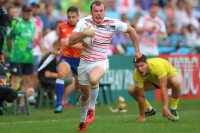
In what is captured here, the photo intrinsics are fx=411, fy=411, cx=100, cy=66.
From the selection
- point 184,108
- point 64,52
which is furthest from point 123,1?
point 64,52

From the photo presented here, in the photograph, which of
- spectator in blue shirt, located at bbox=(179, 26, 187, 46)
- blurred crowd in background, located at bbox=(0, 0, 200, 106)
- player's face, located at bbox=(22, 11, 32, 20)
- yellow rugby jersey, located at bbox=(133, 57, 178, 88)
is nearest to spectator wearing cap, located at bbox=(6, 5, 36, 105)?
player's face, located at bbox=(22, 11, 32, 20)

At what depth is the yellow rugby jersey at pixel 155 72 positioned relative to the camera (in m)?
8.70

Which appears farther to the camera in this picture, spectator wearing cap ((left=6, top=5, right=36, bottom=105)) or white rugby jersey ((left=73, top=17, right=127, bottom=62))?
spectator wearing cap ((left=6, top=5, right=36, bottom=105))

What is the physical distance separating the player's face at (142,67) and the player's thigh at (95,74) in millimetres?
1464

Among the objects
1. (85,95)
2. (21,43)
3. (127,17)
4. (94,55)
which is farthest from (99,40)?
(127,17)

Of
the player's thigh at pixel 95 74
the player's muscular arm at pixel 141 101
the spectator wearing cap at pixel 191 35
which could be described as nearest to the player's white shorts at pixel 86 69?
the player's thigh at pixel 95 74

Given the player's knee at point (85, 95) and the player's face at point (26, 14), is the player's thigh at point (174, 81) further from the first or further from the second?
the player's face at point (26, 14)

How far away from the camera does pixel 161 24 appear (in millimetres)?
14391

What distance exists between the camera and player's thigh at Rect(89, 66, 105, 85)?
22.8ft

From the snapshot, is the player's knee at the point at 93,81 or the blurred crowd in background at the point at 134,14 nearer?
the player's knee at the point at 93,81

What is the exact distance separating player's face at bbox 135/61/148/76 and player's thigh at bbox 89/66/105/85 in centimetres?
146

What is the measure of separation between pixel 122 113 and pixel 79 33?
4704 millimetres

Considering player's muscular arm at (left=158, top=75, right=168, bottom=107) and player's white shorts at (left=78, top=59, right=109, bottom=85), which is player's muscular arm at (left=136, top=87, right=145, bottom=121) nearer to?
player's muscular arm at (left=158, top=75, right=168, bottom=107)

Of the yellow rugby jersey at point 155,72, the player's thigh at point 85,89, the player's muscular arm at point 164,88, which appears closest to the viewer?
the player's thigh at point 85,89
